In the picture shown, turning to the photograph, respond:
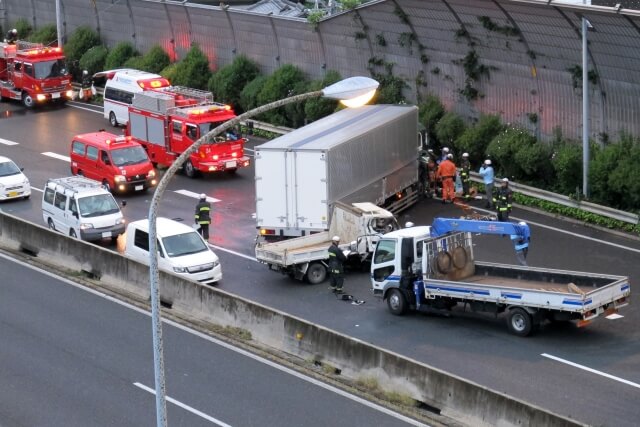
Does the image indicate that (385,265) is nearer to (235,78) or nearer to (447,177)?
(447,177)

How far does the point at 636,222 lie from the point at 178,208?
13.9 metres

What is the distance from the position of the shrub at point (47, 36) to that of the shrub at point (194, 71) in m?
11.5

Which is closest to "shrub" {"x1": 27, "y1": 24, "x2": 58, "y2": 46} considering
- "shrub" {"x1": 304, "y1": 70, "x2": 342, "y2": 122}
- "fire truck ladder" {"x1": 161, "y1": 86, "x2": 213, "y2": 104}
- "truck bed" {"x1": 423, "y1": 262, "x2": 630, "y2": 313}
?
"fire truck ladder" {"x1": 161, "y1": 86, "x2": 213, "y2": 104}

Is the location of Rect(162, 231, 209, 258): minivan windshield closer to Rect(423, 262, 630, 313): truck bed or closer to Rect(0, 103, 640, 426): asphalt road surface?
Rect(0, 103, 640, 426): asphalt road surface

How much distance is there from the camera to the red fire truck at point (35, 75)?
51.9 metres

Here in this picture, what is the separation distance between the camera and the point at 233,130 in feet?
134

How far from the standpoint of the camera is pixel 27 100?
52531mm

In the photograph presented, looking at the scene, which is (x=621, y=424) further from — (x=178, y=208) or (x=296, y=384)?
(x=178, y=208)

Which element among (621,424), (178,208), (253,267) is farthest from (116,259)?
(621,424)

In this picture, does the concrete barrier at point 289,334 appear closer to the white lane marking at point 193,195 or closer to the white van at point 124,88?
the white lane marking at point 193,195

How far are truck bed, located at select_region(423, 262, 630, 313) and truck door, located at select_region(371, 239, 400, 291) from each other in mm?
1000

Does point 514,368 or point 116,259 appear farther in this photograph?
point 116,259

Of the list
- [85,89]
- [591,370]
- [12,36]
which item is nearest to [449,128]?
[591,370]

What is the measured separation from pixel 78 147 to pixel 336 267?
1423 cm
